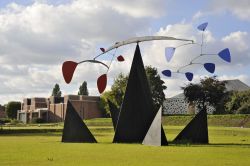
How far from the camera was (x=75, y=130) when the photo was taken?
842 inches

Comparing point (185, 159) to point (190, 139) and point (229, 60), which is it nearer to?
point (229, 60)

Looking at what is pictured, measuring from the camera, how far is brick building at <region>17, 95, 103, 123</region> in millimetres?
79000

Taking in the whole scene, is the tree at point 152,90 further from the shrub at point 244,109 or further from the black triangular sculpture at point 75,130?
the black triangular sculpture at point 75,130

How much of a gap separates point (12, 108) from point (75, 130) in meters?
78.2

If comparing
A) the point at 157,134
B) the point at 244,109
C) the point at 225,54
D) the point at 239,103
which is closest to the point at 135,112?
the point at 157,134

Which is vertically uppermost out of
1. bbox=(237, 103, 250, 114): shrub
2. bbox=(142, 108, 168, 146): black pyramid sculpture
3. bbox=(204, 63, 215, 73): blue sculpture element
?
bbox=(204, 63, 215, 73): blue sculpture element

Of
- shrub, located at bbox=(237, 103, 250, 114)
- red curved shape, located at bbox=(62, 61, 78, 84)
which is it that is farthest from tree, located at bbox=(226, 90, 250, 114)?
red curved shape, located at bbox=(62, 61, 78, 84)

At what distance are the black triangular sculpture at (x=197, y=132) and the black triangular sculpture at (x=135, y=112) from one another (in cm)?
185

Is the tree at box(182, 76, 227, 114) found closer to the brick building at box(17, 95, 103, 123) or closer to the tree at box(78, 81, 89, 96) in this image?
the brick building at box(17, 95, 103, 123)

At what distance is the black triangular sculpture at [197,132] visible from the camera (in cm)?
2088

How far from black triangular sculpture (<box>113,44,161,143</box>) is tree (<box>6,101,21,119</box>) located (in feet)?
258

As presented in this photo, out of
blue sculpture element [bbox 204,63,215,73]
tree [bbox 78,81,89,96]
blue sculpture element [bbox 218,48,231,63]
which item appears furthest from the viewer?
tree [bbox 78,81,89,96]

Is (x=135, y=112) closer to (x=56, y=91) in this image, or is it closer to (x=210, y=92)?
(x=210, y=92)

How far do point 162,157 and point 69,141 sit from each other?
914 cm
